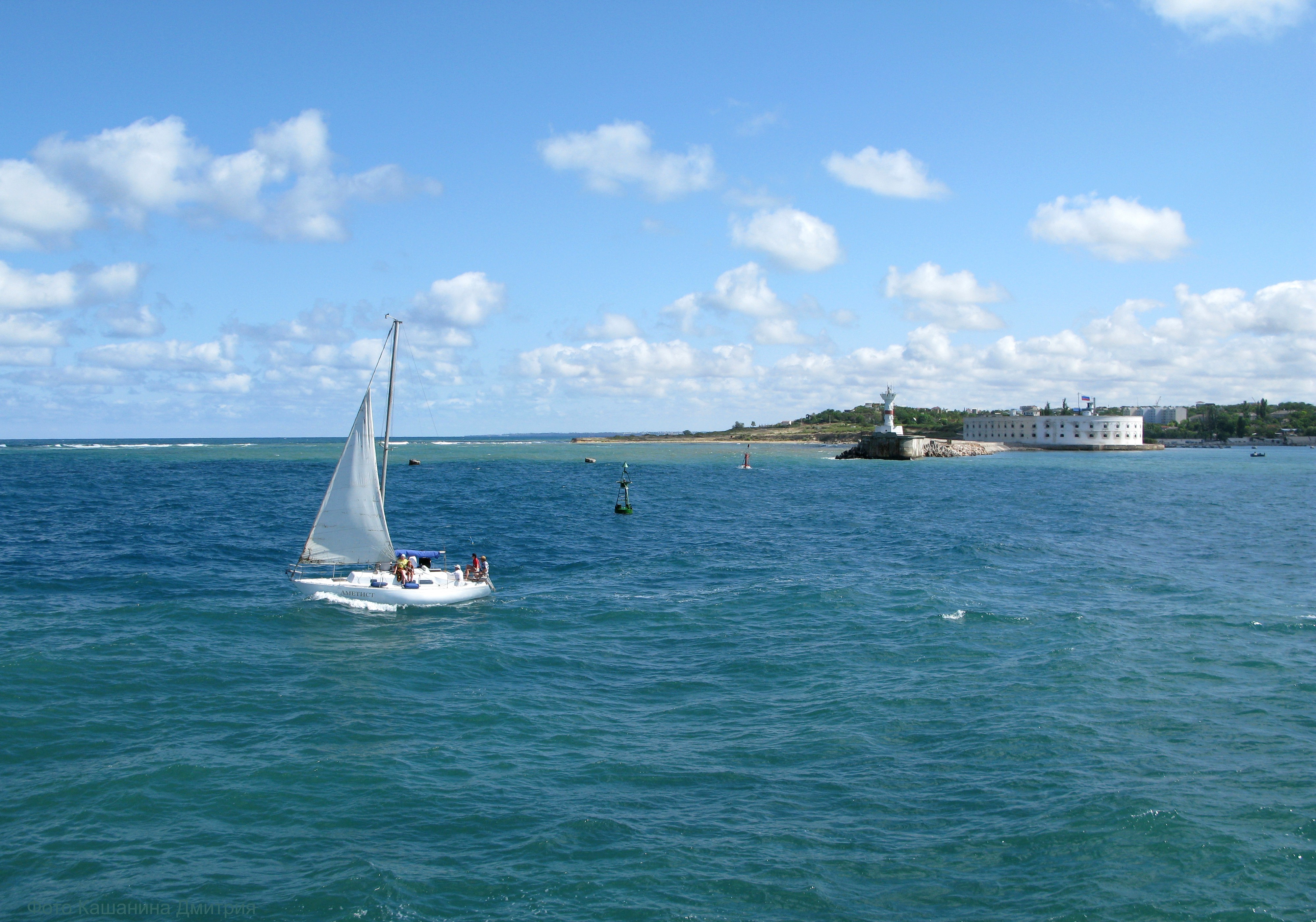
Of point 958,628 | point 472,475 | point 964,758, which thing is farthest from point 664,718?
point 472,475

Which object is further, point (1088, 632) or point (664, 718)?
point (1088, 632)

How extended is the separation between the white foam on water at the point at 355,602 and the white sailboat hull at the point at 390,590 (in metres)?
0.06

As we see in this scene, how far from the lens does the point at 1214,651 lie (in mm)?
26797

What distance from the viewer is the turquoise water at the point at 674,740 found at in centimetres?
1423

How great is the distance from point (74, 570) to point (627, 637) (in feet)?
95.6

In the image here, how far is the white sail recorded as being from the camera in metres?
34.8

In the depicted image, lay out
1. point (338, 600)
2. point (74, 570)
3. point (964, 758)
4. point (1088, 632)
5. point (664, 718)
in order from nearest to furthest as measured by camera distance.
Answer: point (964, 758), point (664, 718), point (1088, 632), point (338, 600), point (74, 570)

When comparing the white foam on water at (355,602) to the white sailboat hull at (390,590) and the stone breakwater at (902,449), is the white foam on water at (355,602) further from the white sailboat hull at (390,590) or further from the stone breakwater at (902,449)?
the stone breakwater at (902,449)

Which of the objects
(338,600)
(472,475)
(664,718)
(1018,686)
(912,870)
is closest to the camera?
(912,870)

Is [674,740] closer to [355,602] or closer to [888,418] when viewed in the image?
[355,602]

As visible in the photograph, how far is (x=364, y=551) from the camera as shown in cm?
3562

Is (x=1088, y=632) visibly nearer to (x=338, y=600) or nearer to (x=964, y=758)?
(x=964, y=758)

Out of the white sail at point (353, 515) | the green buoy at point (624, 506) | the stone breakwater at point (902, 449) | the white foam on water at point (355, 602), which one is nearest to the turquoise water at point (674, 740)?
the white foam on water at point (355, 602)

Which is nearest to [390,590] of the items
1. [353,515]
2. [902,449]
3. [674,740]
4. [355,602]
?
[355,602]
